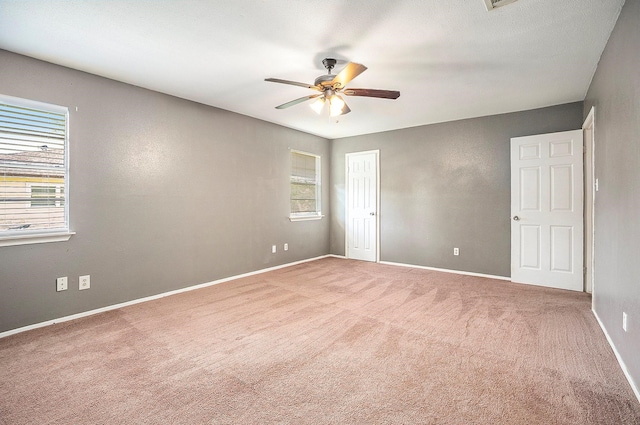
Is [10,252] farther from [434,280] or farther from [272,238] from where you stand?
[434,280]

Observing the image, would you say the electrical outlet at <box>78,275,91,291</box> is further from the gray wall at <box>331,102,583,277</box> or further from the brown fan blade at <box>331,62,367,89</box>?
the gray wall at <box>331,102,583,277</box>

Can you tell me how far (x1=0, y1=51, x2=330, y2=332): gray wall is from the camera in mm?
2838

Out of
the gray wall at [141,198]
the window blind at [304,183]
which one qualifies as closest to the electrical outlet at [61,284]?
the gray wall at [141,198]

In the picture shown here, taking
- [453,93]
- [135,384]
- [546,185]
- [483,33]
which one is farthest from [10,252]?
[546,185]

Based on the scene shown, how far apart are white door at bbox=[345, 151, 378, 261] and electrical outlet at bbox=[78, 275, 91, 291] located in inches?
168

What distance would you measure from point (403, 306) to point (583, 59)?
2970 millimetres

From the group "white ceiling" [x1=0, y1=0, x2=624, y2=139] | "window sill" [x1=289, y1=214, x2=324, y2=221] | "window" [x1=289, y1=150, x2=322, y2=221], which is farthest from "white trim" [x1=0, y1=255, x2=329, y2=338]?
"white ceiling" [x1=0, y1=0, x2=624, y2=139]

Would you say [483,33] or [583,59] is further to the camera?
[583,59]

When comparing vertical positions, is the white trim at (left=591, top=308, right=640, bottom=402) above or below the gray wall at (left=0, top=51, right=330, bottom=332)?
below

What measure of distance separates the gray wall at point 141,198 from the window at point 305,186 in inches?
21.8

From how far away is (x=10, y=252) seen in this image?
8.81 feet

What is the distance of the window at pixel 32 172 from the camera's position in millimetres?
2680

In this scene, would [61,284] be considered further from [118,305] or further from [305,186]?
[305,186]

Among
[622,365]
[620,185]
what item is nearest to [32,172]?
[620,185]
